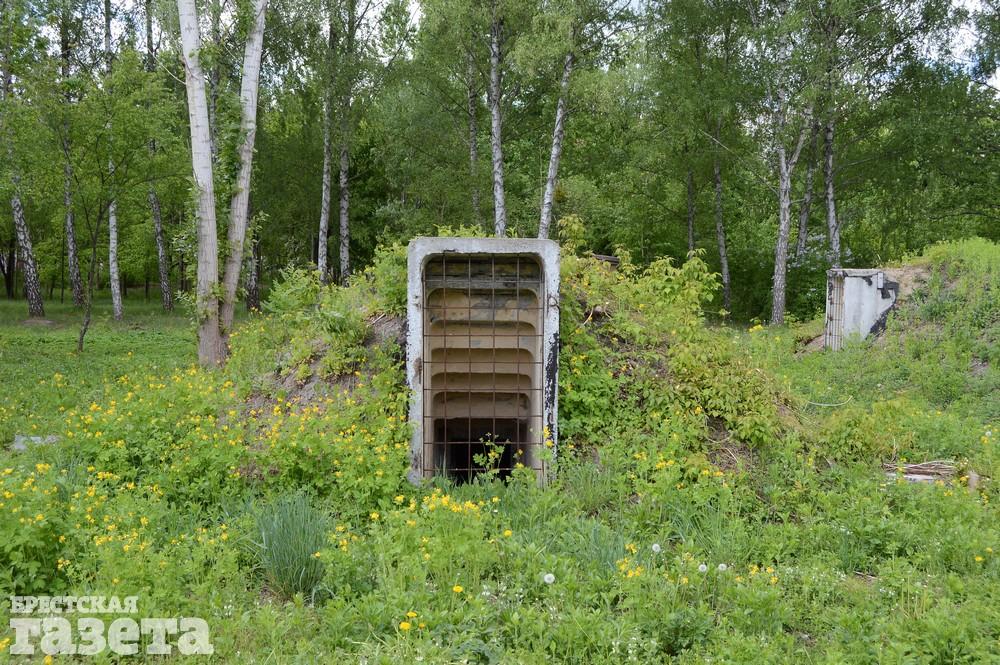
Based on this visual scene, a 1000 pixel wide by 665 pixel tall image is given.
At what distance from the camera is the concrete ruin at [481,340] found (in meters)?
6.07

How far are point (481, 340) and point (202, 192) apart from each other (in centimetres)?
488

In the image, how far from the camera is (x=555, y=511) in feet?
16.8

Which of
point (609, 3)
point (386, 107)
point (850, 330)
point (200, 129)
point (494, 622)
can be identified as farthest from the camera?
point (386, 107)

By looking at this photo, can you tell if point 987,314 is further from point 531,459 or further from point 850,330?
point 531,459

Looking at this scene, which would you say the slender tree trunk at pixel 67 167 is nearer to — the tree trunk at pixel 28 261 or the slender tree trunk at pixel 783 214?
the tree trunk at pixel 28 261

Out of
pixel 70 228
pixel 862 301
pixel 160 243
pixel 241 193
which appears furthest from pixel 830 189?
pixel 70 228

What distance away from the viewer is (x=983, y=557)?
4293mm

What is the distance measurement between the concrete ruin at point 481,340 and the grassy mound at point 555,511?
0.31 metres

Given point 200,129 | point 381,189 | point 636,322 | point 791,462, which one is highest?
point 381,189

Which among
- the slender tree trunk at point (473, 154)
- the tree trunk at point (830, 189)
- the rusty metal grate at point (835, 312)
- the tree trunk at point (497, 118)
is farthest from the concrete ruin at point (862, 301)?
the slender tree trunk at point (473, 154)

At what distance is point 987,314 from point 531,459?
8265 millimetres

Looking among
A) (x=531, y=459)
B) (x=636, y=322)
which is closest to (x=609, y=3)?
(x=636, y=322)

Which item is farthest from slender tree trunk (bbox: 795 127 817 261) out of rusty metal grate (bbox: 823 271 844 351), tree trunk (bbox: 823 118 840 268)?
rusty metal grate (bbox: 823 271 844 351)

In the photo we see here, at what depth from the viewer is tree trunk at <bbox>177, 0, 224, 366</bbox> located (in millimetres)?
9156
